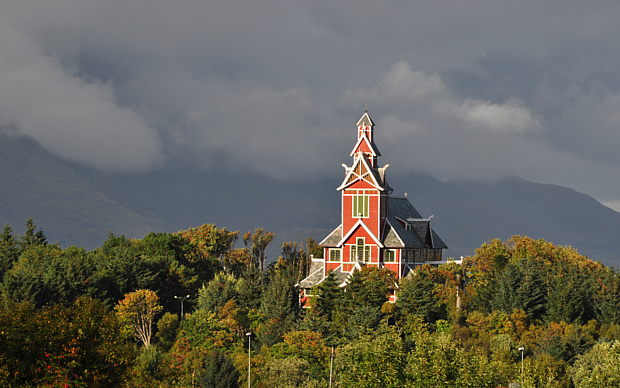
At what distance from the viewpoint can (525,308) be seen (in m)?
79.2

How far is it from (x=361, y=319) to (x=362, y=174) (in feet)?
84.9

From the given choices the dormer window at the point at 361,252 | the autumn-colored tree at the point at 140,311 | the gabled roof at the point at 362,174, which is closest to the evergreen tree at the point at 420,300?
the dormer window at the point at 361,252

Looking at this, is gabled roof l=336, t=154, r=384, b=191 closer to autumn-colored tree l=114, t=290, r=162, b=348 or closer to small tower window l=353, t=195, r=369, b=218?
small tower window l=353, t=195, r=369, b=218

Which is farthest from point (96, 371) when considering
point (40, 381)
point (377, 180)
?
point (377, 180)

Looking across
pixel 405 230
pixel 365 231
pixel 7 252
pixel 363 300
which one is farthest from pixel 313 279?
pixel 7 252

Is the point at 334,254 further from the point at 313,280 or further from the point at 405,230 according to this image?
the point at 405,230

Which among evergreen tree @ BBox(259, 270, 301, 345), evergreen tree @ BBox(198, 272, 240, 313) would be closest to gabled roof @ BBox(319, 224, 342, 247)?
evergreen tree @ BBox(259, 270, 301, 345)

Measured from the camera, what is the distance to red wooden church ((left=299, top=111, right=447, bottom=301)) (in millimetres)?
93062

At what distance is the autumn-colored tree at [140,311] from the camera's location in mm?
80562

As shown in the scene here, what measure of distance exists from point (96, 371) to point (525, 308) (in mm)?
52517

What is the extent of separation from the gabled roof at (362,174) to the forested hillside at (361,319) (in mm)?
13552

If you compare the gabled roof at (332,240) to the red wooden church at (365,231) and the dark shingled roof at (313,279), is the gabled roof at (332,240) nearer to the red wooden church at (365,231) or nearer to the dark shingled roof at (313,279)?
the red wooden church at (365,231)

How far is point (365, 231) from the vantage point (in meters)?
93.5

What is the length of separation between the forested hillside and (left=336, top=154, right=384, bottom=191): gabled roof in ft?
44.5
